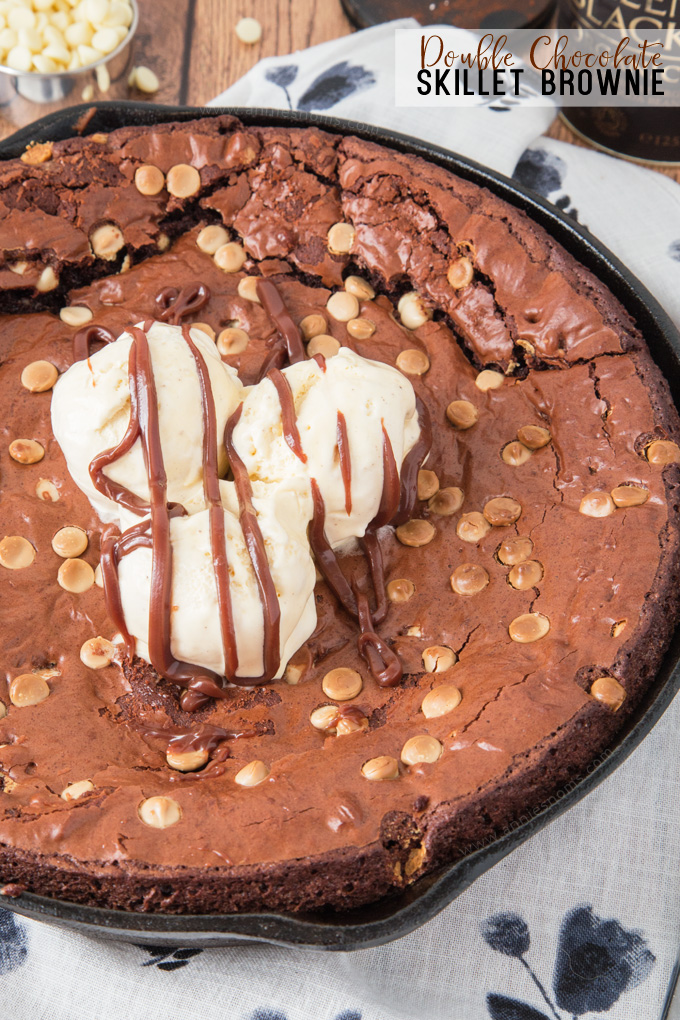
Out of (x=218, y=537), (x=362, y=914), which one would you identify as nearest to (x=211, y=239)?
(x=218, y=537)

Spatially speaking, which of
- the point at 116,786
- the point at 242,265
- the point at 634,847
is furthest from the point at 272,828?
the point at 242,265

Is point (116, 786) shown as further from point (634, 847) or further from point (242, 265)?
point (242, 265)

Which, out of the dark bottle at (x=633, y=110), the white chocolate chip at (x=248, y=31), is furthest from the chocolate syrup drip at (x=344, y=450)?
the white chocolate chip at (x=248, y=31)

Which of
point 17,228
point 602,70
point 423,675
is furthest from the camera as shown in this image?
point 602,70

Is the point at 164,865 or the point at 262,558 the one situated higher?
the point at 262,558

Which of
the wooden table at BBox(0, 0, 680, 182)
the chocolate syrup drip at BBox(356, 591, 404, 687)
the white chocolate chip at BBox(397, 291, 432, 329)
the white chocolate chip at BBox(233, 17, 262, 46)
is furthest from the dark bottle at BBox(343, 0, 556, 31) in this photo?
the chocolate syrup drip at BBox(356, 591, 404, 687)

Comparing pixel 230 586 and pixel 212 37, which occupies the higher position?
pixel 212 37

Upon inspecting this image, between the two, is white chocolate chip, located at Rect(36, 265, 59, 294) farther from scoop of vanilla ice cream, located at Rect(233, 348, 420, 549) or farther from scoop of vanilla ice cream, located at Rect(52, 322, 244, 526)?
scoop of vanilla ice cream, located at Rect(233, 348, 420, 549)

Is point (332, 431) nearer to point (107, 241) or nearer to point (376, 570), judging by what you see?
point (376, 570)
